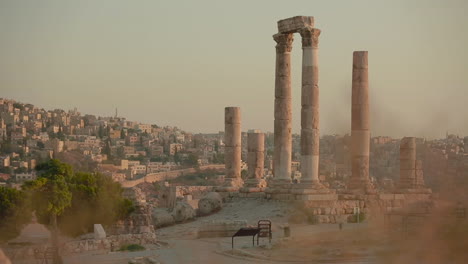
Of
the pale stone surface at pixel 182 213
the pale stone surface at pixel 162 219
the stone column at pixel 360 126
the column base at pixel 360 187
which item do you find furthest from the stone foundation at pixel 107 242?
the stone column at pixel 360 126

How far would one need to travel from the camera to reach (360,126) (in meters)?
41.7

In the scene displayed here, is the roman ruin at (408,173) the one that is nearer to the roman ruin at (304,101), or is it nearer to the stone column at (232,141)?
the roman ruin at (304,101)

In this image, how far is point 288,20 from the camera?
1583 inches

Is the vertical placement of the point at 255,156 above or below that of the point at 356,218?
above

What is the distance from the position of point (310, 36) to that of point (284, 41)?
2.44 metres

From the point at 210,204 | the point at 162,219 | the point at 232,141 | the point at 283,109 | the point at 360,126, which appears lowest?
the point at 162,219

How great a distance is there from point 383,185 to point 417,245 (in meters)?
34.2

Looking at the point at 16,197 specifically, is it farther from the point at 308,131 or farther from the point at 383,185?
the point at 383,185

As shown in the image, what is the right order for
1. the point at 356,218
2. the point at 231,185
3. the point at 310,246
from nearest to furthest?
the point at 310,246, the point at 356,218, the point at 231,185

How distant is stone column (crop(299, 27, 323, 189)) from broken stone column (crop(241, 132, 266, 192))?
4.63m

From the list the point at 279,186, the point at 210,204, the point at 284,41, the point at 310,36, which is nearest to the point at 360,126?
the point at 279,186

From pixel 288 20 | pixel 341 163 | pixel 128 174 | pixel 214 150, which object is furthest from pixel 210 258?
pixel 214 150

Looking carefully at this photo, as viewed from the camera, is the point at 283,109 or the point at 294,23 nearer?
the point at 294,23

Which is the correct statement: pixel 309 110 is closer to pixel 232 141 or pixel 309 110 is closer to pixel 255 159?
pixel 255 159
